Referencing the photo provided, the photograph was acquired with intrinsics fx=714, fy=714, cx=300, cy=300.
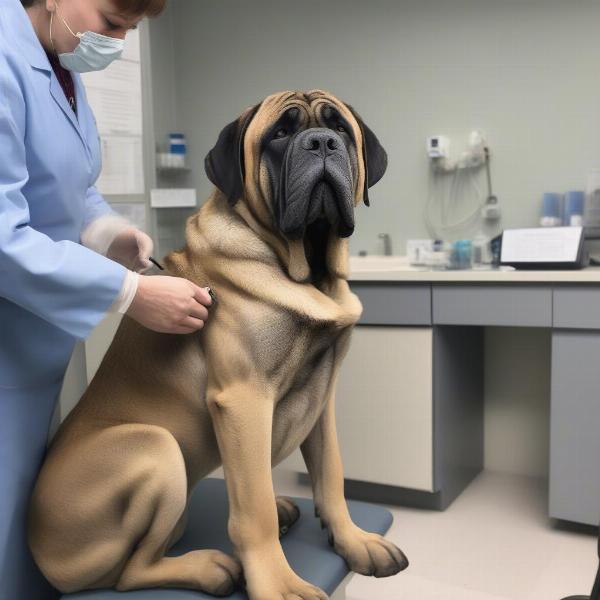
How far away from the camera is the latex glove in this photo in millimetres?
1226

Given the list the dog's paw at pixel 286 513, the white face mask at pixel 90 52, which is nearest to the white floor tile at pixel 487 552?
the dog's paw at pixel 286 513

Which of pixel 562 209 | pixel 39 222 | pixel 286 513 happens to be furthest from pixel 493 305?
pixel 39 222

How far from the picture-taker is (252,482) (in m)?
1.01

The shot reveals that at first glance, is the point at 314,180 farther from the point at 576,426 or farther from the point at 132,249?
the point at 576,426

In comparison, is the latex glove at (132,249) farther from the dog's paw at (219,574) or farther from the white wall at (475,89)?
the white wall at (475,89)

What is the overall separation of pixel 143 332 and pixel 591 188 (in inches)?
81.9

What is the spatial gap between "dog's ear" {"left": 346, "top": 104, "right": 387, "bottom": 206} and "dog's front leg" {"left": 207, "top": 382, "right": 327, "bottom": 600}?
14.4 inches

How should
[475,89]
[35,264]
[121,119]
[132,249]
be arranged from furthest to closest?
[121,119] → [475,89] → [132,249] → [35,264]

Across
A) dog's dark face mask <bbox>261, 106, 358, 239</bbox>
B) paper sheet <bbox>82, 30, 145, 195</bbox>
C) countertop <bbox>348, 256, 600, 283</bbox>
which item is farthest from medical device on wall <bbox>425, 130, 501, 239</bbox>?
dog's dark face mask <bbox>261, 106, 358, 239</bbox>

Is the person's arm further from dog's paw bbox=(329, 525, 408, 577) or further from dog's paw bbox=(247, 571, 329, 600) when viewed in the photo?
dog's paw bbox=(329, 525, 408, 577)

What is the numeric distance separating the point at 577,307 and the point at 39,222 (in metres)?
1.69

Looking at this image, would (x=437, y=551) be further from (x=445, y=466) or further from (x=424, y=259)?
(x=424, y=259)

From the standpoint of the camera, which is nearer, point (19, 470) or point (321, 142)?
point (321, 142)

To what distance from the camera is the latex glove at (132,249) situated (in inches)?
48.3
